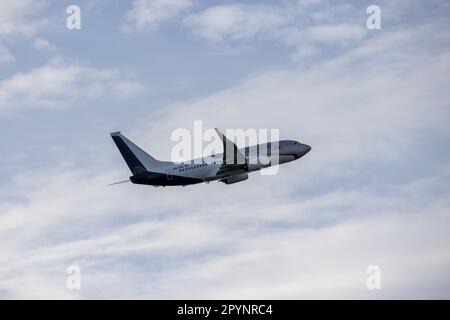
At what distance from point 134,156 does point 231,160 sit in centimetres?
1881

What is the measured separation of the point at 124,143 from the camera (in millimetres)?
162250

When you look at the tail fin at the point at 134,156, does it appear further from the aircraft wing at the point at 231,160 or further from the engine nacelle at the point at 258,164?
the engine nacelle at the point at 258,164

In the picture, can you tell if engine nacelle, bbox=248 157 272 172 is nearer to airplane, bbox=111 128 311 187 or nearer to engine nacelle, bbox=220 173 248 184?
airplane, bbox=111 128 311 187

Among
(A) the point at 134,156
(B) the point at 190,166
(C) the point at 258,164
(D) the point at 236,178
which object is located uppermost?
(A) the point at 134,156

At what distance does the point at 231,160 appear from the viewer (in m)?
158

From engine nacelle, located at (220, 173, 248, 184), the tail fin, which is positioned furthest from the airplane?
engine nacelle, located at (220, 173, 248, 184)

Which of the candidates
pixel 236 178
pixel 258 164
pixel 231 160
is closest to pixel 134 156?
pixel 231 160

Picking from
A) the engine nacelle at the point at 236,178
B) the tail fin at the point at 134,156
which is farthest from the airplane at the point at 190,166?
the engine nacelle at the point at 236,178

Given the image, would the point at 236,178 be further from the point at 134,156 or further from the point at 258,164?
the point at 134,156

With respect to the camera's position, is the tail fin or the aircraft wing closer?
the aircraft wing

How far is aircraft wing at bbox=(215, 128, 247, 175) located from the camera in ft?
512
